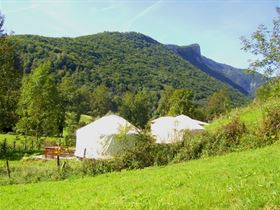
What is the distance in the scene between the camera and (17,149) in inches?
1742

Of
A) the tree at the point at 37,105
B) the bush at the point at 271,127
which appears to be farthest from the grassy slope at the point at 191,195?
the tree at the point at 37,105

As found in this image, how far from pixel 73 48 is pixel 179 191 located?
507 ft

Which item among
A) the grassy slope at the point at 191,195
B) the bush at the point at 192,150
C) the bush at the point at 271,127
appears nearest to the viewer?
the grassy slope at the point at 191,195

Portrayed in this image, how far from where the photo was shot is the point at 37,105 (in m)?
51.8

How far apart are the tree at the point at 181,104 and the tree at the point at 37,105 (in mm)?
26511

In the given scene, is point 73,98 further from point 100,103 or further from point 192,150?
point 192,150

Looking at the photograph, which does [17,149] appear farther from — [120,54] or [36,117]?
[120,54]

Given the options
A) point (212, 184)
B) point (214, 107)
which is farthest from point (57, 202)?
point (214, 107)

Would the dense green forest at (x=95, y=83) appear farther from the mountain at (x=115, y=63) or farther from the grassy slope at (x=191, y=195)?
the grassy slope at (x=191, y=195)

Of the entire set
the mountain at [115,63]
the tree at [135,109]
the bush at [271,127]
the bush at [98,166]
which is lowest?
the bush at [98,166]

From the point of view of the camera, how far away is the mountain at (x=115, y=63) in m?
137

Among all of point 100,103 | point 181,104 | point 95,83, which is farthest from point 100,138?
point 95,83

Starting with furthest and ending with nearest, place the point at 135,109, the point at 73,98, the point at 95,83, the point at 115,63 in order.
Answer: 1. the point at 115,63
2. the point at 95,83
3. the point at 135,109
4. the point at 73,98

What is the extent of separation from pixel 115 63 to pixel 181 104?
89833mm
